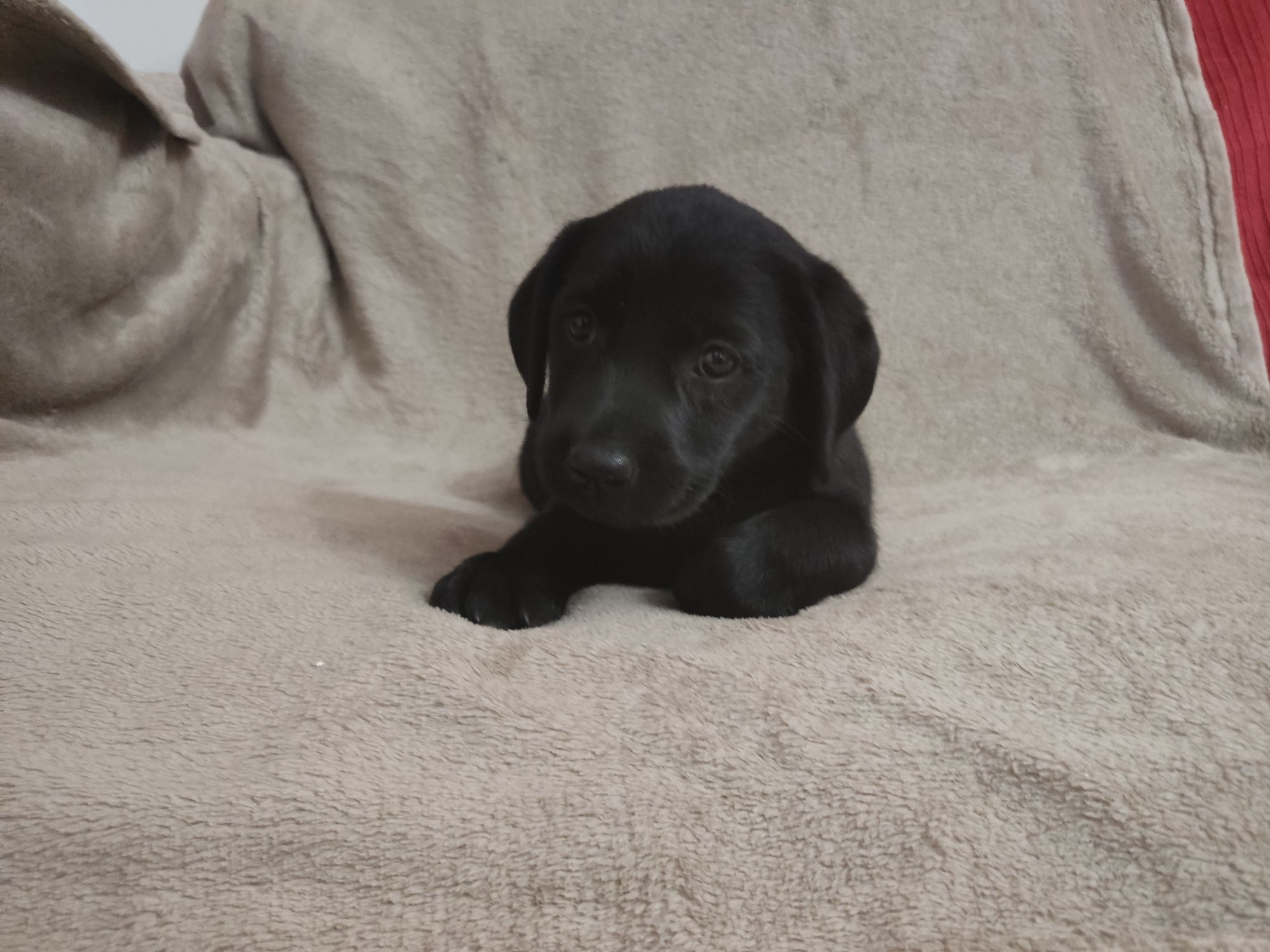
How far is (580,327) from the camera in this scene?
1576 mm

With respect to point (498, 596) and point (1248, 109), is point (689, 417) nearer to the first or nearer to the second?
point (498, 596)

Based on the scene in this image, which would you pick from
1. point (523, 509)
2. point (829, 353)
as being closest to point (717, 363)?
point (829, 353)

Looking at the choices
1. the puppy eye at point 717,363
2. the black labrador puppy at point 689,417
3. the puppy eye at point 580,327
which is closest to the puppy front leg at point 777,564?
the black labrador puppy at point 689,417

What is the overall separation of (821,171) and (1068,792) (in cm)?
217

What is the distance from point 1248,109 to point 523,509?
222 centimetres

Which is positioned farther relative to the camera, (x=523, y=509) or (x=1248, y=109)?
(x=1248, y=109)

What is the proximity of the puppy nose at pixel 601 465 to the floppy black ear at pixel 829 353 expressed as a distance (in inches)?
15.4

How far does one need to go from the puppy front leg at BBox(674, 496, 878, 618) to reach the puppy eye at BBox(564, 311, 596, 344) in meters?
0.40

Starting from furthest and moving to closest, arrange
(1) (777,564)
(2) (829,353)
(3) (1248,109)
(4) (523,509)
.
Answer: (3) (1248,109) → (4) (523,509) → (2) (829,353) → (1) (777,564)

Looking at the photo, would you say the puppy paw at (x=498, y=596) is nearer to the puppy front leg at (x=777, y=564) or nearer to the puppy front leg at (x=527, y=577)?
the puppy front leg at (x=527, y=577)

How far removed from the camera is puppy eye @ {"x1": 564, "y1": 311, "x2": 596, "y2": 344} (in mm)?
1556

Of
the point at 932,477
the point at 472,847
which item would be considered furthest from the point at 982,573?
the point at 932,477

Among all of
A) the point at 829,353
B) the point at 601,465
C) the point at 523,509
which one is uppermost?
the point at 829,353

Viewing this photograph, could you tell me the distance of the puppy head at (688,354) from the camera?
139 cm
